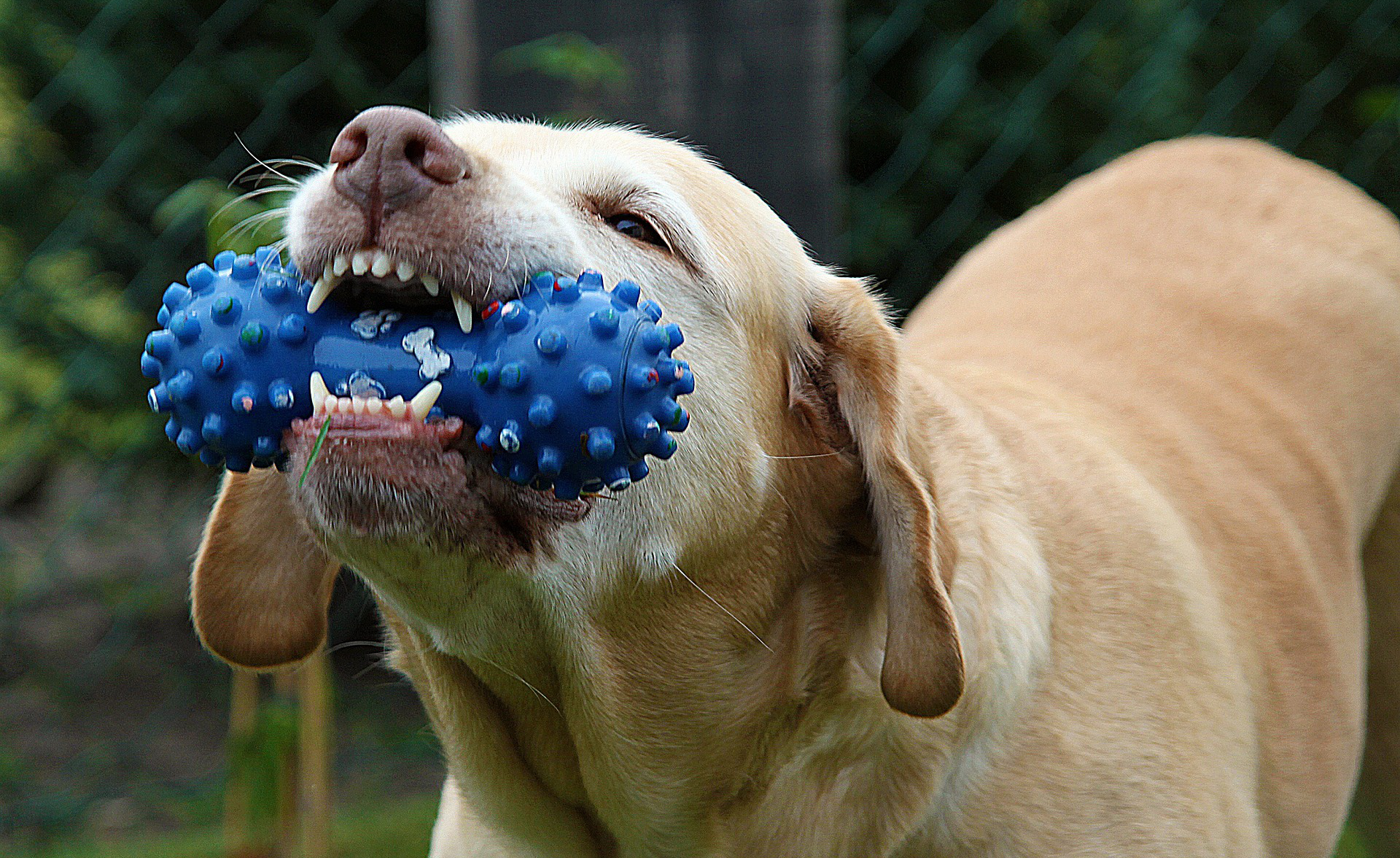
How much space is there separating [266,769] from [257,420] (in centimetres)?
154

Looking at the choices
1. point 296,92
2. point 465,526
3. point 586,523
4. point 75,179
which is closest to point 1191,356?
point 586,523

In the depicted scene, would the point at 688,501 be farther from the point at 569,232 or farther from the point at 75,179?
the point at 75,179

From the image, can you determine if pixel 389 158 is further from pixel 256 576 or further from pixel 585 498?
pixel 256 576

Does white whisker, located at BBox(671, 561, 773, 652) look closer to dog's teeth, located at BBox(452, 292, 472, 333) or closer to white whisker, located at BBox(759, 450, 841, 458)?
white whisker, located at BBox(759, 450, 841, 458)

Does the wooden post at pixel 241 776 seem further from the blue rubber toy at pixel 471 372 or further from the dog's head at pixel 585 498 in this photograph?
the blue rubber toy at pixel 471 372

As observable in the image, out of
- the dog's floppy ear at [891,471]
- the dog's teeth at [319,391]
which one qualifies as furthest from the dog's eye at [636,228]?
the dog's teeth at [319,391]

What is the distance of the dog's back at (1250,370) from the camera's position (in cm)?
271

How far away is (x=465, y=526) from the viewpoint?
170cm

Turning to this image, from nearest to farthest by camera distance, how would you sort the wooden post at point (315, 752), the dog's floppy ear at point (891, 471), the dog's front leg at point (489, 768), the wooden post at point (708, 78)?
the dog's floppy ear at point (891, 471) < the dog's front leg at point (489, 768) < the wooden post at point (315, 752) < the wooden post at point (708, 78)

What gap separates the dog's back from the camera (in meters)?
2.71

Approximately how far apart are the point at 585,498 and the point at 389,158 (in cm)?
52

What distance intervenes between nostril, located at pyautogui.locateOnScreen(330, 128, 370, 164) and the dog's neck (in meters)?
0.69

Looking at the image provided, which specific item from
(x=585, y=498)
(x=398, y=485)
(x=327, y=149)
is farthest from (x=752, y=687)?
(x=327, y=149)

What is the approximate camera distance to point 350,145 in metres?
1.66
